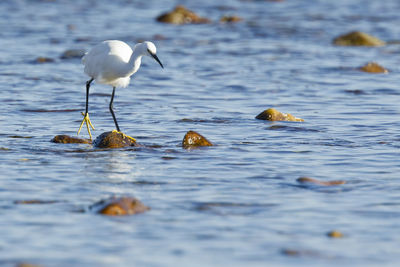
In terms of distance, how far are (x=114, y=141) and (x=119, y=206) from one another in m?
2.51

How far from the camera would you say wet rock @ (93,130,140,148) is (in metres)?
8.16

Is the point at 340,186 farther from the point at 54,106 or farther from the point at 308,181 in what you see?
the point at 54,106

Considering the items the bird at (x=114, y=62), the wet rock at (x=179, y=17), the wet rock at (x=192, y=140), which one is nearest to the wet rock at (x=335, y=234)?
the wet rock at (x=192, y=140)

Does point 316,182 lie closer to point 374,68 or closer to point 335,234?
point 335,234

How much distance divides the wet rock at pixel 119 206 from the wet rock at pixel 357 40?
39.6 ft

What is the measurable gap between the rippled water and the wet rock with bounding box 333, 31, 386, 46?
1.42 ft

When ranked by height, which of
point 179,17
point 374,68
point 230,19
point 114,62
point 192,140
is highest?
point 179,17

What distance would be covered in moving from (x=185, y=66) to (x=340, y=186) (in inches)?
320

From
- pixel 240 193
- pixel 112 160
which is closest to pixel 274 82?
pixel 112 160

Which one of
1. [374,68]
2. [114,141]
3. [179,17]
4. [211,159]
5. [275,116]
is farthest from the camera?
[179,17]

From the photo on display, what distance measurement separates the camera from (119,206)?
5711 mm

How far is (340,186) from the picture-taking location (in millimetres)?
6621

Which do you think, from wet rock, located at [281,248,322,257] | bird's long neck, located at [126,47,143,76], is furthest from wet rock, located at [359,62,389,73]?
wet rock, located at [281,248,322,257]

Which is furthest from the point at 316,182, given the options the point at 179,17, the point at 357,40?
the point at 179,17
